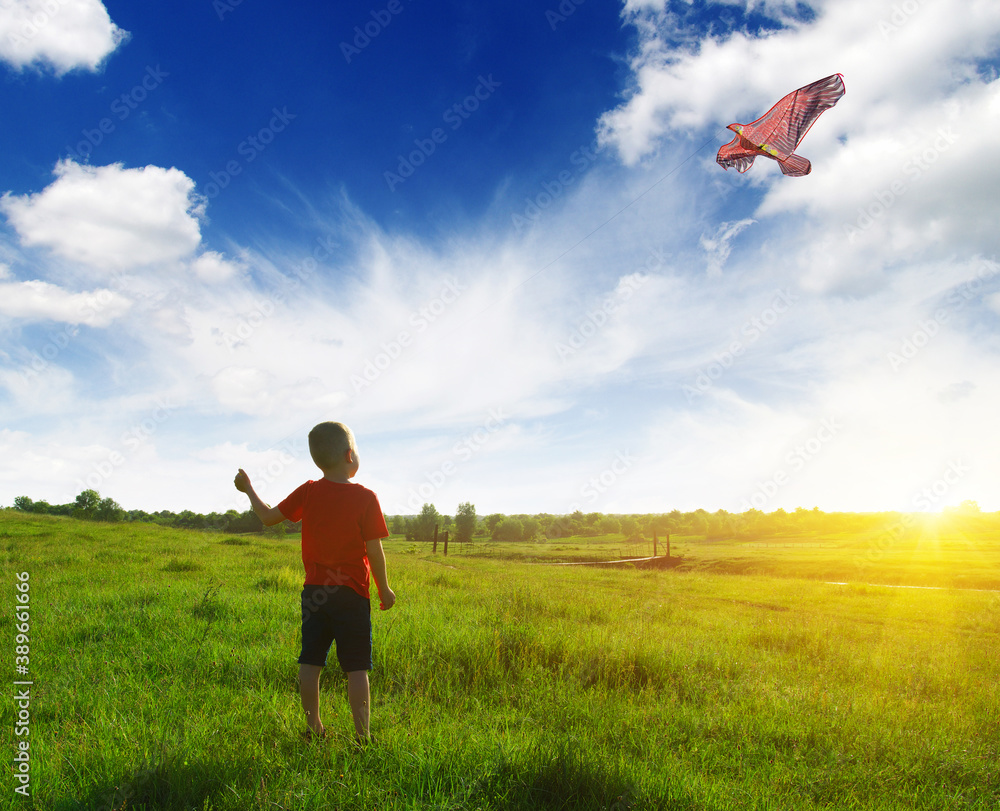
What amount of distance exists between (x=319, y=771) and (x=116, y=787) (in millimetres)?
936

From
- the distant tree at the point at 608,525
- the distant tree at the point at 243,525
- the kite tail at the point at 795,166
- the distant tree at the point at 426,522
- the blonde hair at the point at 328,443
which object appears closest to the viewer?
the blonde hair at the point at 328,443

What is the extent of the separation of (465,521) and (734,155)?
358 ft

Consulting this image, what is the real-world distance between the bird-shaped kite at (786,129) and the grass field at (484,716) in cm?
774

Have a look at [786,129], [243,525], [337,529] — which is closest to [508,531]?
[243,525]

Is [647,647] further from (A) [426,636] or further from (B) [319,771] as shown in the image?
(B) [319,771]

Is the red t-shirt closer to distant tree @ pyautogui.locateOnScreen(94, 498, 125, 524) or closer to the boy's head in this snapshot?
the boy's head

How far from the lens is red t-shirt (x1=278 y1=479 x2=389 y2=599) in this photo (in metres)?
3.14

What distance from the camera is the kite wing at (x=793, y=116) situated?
7.14m

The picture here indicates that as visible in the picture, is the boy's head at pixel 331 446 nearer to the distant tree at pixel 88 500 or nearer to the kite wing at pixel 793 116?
the kite wing at pixel 793 116

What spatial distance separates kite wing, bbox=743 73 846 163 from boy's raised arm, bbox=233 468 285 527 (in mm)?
9013

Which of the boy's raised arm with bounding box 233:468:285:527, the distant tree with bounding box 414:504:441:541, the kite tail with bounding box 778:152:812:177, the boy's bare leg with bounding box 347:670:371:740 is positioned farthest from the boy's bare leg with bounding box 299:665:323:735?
the distant tree with bounding box 414:504:441:541

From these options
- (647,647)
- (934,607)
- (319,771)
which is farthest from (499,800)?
(934,607)

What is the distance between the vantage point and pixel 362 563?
10.5ft

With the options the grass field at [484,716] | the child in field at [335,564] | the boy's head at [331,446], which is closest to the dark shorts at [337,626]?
the child in field at [335,564]
